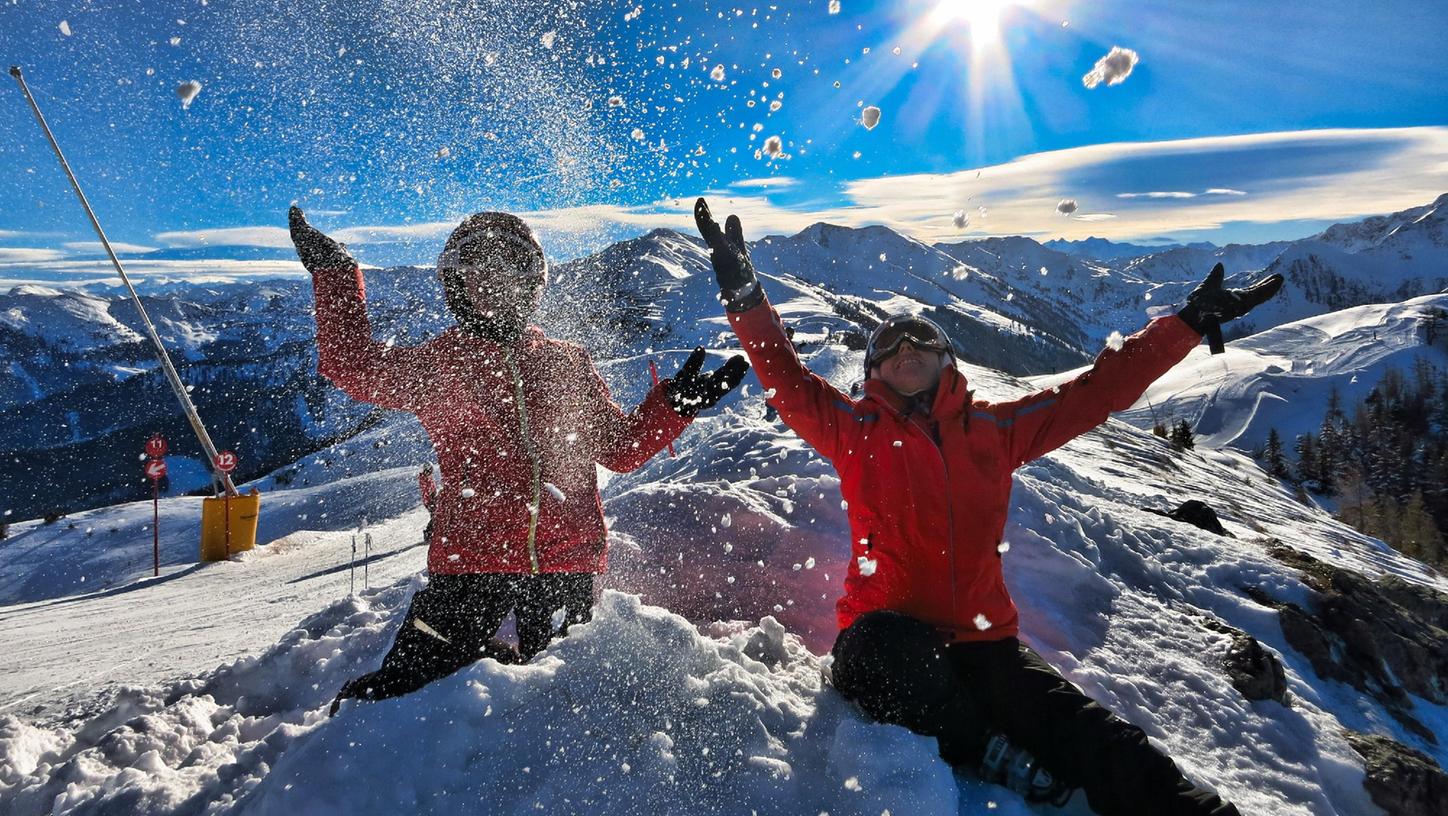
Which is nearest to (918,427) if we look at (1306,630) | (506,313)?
(506,313)

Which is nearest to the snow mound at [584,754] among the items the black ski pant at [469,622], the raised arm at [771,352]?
the black ski pant at [469,622]

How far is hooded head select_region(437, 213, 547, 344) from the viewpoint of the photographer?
294 centimetres

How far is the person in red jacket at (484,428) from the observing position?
2.82 metres

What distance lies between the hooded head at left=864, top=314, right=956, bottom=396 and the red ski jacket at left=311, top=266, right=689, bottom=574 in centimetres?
162

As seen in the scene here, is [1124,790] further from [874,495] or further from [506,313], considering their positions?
[506,313]

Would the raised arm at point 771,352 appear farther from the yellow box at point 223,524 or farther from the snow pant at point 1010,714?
the yellow box at point 223,524

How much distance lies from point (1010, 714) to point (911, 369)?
5.24 ft

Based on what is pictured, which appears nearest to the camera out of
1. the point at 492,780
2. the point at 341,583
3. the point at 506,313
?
the point at 492,780

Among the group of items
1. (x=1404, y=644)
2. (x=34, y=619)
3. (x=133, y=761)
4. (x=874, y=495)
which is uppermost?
(x=874, y=495)

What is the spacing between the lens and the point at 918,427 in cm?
319

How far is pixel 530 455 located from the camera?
3.04 m

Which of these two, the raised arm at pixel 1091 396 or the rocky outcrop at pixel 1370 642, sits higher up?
the raised arm at pixel 1091 396

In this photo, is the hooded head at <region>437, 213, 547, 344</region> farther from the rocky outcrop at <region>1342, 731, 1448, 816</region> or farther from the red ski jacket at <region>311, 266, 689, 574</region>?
the rocky outcrop at <region>1342, 731, 1448, 816</region>

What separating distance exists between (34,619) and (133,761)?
7346 mm
